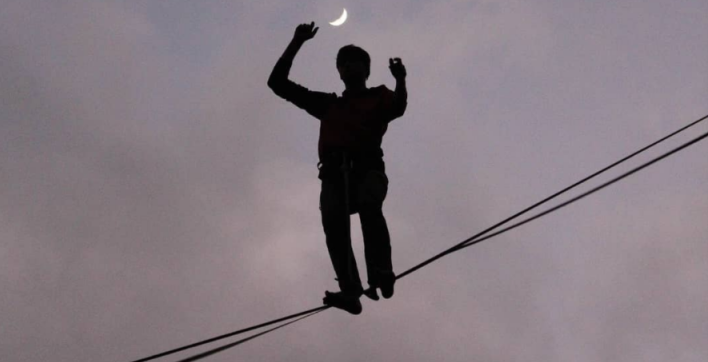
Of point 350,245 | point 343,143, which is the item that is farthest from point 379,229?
point 343,143

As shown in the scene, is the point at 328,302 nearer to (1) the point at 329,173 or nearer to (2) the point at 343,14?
(1) the point at 329,173

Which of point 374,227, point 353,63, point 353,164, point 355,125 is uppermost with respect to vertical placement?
point 353,63

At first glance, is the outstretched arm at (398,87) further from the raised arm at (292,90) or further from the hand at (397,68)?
the raised arm at (292,90)

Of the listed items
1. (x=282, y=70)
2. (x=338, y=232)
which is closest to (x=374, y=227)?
(x=338, y=232)

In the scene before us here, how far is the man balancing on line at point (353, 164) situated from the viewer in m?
6.75

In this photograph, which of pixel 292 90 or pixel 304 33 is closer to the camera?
pixel 304 33

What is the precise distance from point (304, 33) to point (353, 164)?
1.11 m

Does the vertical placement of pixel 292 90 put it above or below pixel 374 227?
above

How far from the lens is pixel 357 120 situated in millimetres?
7133

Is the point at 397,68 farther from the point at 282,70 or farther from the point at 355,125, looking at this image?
the point at 282,70

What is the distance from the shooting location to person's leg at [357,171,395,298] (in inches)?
266

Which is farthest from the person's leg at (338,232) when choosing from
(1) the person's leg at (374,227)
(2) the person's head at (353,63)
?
(2) the person's head at (353,63)

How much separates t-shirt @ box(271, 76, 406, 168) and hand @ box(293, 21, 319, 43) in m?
0.39

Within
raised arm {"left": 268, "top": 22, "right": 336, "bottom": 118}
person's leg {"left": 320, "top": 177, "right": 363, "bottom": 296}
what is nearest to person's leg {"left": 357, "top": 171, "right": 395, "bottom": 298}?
person's leg {"left": 320, "top": 177, "right": 363, "bottom": 296}
